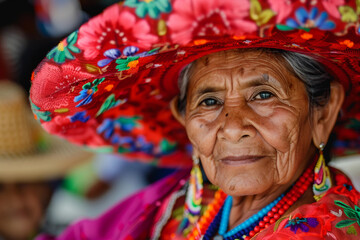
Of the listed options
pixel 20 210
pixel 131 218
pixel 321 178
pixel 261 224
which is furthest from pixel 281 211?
pixel 20 210

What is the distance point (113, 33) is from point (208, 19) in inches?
12.0

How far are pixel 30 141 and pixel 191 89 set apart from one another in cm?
195

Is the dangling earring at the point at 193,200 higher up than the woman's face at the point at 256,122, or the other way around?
the woman's face at the point at 256,122

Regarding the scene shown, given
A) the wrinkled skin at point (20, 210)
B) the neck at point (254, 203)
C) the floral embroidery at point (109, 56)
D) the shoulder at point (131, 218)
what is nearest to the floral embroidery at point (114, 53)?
the floral embroidery at point (109, 56)

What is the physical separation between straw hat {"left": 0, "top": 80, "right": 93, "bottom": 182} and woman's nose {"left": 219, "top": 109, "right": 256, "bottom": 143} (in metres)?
2.08

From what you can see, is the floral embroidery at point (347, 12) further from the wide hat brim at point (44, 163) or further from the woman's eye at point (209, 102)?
the wide hat brim at point (44, 163)

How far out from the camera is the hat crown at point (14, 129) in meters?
3.35

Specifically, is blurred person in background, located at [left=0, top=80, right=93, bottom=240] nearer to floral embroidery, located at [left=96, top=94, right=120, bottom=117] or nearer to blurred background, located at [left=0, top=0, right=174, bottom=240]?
blurred background, located at [left=0, top=0, right=174, bottom=240]

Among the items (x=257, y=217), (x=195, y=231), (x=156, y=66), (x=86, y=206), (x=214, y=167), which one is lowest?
(x=86, y=206)

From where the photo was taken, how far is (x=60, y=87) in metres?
1.64

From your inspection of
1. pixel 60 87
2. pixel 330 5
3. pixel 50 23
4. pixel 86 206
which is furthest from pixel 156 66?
pixel 50 23

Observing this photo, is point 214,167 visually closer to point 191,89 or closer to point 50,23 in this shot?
point 191,89

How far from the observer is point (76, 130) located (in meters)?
2.30

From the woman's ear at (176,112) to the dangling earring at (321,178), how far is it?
0.65 m
